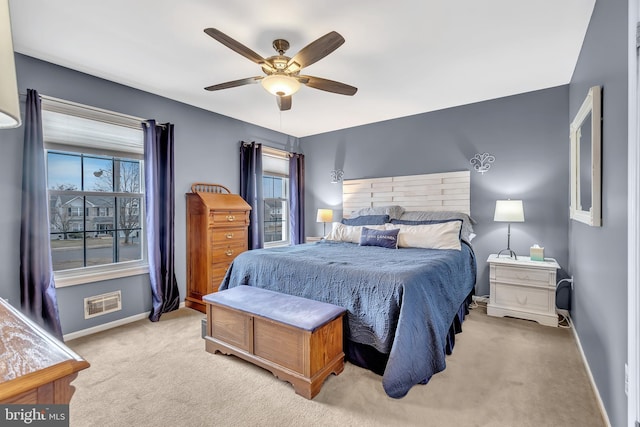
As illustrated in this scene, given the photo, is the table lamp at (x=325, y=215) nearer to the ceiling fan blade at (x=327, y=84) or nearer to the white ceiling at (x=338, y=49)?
the white ceiling at (x=338, y=49)

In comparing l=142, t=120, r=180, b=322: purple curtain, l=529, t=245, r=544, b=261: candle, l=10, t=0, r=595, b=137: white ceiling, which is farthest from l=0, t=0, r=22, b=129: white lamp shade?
l=529, t=245, r=544, b=261: candle

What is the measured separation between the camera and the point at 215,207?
11.8 ft

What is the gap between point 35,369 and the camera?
663 mm

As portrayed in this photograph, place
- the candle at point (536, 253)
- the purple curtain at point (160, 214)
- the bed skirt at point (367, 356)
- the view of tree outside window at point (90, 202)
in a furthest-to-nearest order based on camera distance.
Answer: the purple curtain at point (160, 214), the candle at point (536, 253), the view of tree outside window at point (90, 202), the bed skirt at point (367, 356)

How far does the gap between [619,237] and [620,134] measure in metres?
0.51

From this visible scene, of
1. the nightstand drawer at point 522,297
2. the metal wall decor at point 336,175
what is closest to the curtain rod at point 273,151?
the metal wall decor at point 336,175

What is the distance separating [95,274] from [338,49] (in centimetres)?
320

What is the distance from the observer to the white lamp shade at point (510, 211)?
3.19 m

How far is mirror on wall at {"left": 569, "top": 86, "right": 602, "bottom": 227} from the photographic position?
6.02ft

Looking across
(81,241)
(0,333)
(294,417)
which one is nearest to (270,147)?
(81,241)

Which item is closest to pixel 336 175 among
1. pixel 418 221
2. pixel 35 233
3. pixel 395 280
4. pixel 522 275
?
pixel 418 221

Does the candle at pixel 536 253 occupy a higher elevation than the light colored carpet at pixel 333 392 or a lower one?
higher

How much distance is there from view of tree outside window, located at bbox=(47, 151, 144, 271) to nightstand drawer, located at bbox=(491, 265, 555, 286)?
162 inches

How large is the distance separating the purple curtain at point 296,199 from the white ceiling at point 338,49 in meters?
1.82
